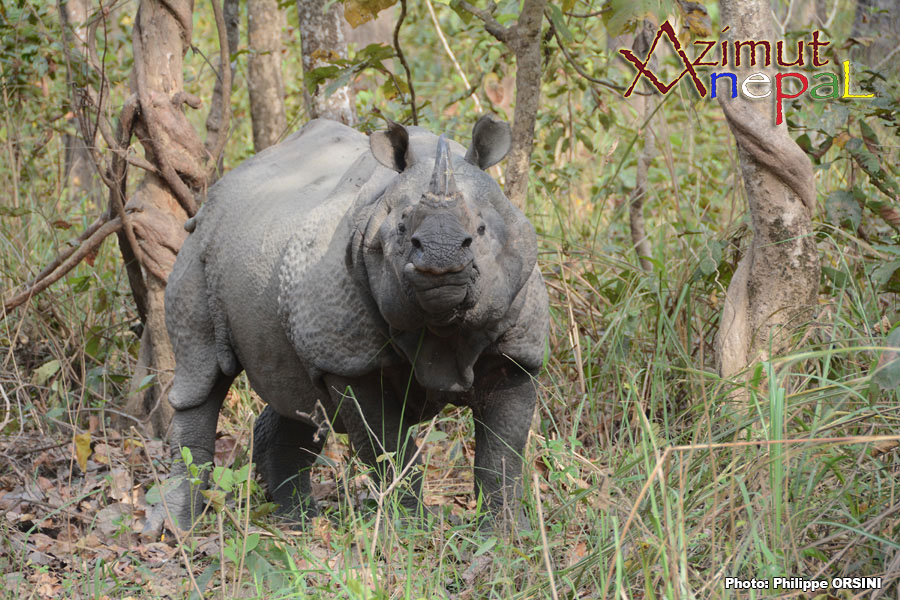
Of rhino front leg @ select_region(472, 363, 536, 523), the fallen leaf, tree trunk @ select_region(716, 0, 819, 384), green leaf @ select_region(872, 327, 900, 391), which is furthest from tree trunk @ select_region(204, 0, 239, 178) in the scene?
green leaf @ select_region(872, 327, 900, 391)

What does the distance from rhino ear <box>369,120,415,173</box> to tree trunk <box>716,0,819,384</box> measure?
1.46 metres

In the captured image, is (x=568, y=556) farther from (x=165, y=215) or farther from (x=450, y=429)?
(x=165, y=215)

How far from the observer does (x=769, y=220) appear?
170 inches

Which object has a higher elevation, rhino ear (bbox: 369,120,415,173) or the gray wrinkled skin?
rhino ear (bbox: 369,120,415,173)

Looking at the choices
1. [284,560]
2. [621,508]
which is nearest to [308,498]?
[284,560]

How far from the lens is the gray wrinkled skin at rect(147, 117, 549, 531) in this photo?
3.24m

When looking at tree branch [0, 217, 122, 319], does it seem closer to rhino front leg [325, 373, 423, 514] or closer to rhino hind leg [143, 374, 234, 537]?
rhino hind leg [143, 374, 234, 537]

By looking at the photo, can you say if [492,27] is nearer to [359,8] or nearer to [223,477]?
[359,8]

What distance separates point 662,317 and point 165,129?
2.53m

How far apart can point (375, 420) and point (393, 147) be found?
0.94 meters

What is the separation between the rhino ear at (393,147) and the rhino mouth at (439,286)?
1.81ft

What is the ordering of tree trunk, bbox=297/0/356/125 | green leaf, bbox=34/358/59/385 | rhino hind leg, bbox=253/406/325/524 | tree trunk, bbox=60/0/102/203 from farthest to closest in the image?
tree trunk, bbox=60/0/102/203, tree trunk, bbox=297/0/356/125, green leaf, bbox=34/358/59/385, rhino hind leg, bbox=253/406/325/524

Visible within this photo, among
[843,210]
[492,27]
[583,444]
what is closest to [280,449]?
[583,444]

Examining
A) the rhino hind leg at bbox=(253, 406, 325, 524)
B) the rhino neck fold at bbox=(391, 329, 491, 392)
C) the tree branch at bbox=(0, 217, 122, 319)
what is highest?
the tree branch at bbox=(0, 217, 122, 319)
